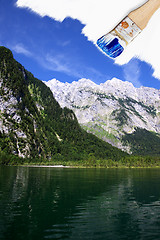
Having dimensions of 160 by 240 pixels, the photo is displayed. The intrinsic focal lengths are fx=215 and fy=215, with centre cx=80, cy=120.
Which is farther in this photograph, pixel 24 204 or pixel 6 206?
pixel 24 204

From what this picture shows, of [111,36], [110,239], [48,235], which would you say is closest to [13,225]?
[48,235]

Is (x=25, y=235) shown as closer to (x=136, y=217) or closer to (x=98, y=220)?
(x=98, y=220)

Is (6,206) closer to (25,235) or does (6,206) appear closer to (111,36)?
(25,235)

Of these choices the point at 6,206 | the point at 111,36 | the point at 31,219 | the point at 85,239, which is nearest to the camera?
the point at 111,36

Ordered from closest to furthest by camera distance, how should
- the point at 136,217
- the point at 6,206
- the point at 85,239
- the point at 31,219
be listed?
the point at 85,239, the point at 31,219, the point at 136,217, the point at 6,206

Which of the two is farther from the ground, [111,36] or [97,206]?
[111,36]

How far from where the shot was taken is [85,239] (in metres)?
17.9

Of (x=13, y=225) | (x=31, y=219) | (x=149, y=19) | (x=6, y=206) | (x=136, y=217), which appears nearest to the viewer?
(x=149, y=19)

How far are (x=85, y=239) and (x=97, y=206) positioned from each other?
1558cm

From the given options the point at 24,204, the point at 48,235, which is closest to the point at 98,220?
the point at 48,235

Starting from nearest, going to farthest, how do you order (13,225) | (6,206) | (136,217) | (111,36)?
1. (111,36)
2. (13,225)
3. (136,217)
4. (6,206)

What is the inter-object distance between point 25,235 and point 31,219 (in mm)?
5356

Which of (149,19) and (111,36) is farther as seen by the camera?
(111,36)

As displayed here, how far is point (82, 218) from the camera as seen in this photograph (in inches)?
989
